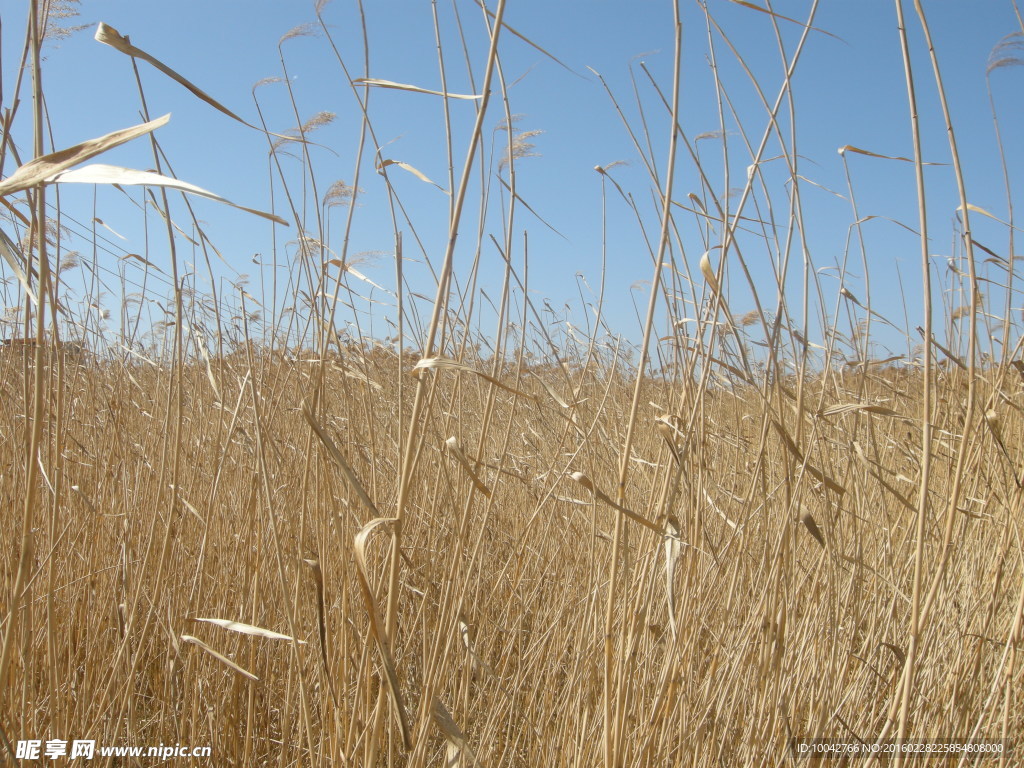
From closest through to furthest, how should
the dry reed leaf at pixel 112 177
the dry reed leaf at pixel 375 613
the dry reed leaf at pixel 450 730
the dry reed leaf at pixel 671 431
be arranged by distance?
the dry reed leaf at pixel 112 177
the dry reed leaf at pixel 375 613
the dry reed leaf at pixel 450 730
the dry reed leaf at pixel 671 431

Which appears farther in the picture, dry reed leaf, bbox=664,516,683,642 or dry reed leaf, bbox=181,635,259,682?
dry reed leaf, bbox=181,635,259,682

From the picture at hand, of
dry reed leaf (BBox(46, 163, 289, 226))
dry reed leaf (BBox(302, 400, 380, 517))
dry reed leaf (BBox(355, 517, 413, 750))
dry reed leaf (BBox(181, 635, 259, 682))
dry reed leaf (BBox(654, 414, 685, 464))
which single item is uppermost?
dry reed leaf (BBox(46, 163, 289, 226))

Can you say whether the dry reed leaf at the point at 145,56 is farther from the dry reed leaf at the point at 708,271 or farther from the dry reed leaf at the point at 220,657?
the dry reed leaf at the point at 220,657

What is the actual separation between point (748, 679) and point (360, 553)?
687mm

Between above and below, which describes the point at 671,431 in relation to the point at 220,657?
above

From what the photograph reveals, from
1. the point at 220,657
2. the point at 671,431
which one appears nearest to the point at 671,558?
the point at 671,431

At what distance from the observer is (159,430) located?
1.91 m

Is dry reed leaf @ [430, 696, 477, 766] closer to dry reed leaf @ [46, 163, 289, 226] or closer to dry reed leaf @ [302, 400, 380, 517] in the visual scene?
dry reed leaf @ [302, 400, 380, 517]

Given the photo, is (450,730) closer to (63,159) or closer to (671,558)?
(671,558)

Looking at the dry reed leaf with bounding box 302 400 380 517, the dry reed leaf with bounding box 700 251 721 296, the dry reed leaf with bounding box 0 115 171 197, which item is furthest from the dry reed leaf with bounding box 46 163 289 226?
the dry reed leaf with bounding box 700 251 721 296

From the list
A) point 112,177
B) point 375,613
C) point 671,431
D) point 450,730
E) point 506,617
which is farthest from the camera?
point 506,617

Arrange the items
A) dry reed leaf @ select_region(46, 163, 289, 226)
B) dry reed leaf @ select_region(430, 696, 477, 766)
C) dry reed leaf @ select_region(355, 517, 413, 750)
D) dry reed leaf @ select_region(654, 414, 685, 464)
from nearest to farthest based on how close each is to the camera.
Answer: dry reed leaf @ select_region(46, 163, 289, 226)
dry reed leaf @ select_region(355, 517, 413, 750)
dry reed leaf @ select_region(430, 696, 477, 766)
dry reed leaf @ select_region(654, 414, 685, 464)

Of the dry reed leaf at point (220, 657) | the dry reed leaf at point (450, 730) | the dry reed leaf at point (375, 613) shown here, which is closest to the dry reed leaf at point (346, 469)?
the dry reed leaf at point (375, 613)

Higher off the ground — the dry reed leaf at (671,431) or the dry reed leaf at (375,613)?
the dry reed leaf at (671,431)
